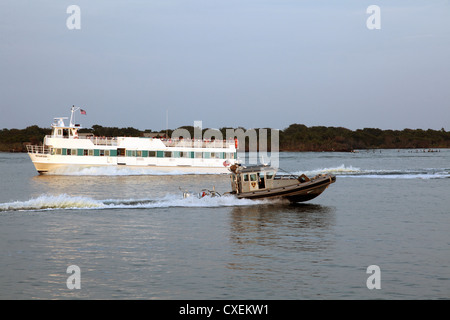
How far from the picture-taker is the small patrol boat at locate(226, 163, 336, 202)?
37781 millimetres

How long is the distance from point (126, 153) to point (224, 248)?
5056 centimetres

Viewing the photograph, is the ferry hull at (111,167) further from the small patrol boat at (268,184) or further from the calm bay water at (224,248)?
the small patrol boat at (268,184)

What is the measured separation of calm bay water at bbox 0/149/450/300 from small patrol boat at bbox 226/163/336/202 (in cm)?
74

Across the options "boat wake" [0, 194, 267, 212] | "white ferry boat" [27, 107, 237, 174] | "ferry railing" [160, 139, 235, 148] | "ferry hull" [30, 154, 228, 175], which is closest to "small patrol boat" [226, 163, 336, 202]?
"boat wake" [0, 194, 267, 212]

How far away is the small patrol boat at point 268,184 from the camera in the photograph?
124 feet

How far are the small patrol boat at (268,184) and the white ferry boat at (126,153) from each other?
3312 cm

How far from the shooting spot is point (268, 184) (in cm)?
3862

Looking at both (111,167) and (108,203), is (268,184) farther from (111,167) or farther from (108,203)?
(111,167)

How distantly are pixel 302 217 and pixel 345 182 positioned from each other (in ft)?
113

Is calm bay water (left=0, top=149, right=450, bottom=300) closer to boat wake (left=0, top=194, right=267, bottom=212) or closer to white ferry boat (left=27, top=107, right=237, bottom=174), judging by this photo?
boat wake (left=0, top=194, right=267, bottom=212)

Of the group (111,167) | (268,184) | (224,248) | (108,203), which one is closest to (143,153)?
(111,167)
